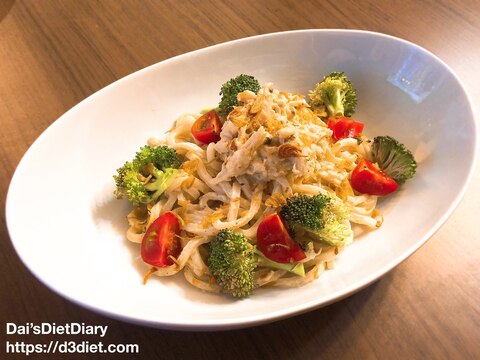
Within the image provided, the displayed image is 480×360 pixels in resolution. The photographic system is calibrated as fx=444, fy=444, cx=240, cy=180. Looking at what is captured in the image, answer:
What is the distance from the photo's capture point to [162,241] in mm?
2566

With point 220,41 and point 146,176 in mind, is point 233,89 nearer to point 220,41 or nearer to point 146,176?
point 146,176

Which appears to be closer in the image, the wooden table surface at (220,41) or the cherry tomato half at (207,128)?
the wooden table surface at (220,41)

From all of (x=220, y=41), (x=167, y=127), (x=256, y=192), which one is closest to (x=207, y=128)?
(x=167, y=127)

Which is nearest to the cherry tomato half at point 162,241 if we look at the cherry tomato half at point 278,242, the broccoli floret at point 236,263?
the broccoli floret at point 236,263

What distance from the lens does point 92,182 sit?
Result: 2904 mm

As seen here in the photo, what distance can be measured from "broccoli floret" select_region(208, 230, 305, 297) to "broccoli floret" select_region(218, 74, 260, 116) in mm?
1016

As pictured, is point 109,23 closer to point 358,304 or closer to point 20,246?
point 20,246

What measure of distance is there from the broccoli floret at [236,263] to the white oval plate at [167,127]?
0.10 meters

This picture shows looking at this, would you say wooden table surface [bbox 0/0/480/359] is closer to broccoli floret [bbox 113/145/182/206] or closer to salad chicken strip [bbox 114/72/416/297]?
salad chicken strip [bbox 114/72/416/297]

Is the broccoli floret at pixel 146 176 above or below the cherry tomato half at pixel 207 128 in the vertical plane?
below

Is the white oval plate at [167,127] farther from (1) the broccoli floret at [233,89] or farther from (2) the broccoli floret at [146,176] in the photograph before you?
(1) the broccoli floret at [233,89]

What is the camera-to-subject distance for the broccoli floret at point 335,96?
320cm

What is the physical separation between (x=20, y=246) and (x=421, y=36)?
3.85m

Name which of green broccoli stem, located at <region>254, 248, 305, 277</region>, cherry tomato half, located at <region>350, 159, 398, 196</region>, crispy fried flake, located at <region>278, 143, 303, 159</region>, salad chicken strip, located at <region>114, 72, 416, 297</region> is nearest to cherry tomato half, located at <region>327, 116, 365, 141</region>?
salad chicken strip, located at <region>114, 72, 416, 297</region>
